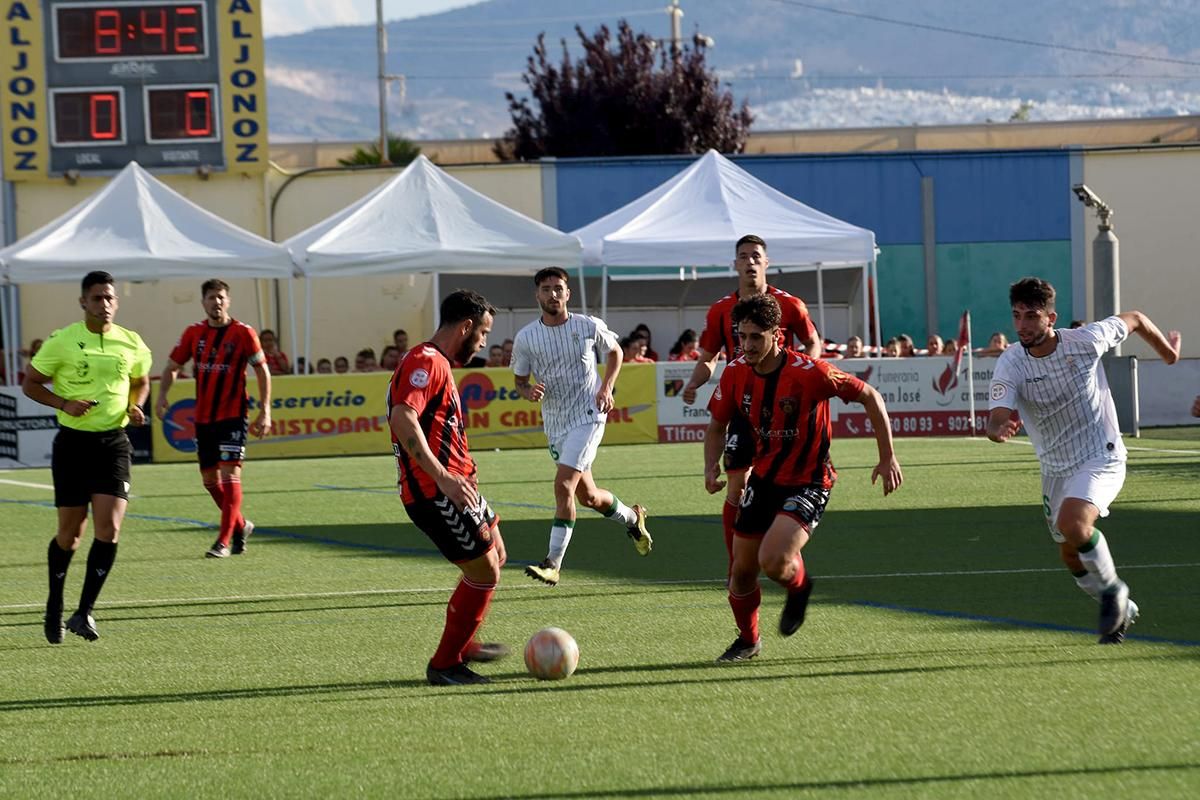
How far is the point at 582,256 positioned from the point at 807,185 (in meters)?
10.4

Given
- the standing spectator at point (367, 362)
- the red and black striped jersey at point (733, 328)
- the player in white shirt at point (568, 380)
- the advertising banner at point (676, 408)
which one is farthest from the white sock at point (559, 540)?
the standing spectator at point (367, 362)

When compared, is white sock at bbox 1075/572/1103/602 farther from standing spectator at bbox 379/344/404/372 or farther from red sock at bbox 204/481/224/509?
standing spectator at bbox 379/344/404/372

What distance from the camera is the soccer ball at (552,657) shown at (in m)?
7.43

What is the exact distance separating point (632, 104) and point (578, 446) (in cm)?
4269

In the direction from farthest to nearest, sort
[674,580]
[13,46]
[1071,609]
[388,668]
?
[13,46] → [674,580] → [1071,609] → [388,668]

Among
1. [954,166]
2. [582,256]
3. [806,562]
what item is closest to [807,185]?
[954,166]

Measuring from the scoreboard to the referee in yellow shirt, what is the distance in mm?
20722

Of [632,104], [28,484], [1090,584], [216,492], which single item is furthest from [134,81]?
[632,104]

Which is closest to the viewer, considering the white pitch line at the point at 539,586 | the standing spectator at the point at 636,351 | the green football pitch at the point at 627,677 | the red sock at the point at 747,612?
the green football pitch at the point at 627,677

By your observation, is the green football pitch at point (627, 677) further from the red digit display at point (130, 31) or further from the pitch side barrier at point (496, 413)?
the red digit display at point (130, 31)

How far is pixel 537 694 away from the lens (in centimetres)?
718

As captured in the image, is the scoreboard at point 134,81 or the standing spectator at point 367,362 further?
the scoreboard at point 134,81

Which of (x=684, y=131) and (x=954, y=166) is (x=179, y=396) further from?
(x=684, y=131)

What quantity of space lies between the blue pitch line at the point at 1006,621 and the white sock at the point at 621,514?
7.41 ft
